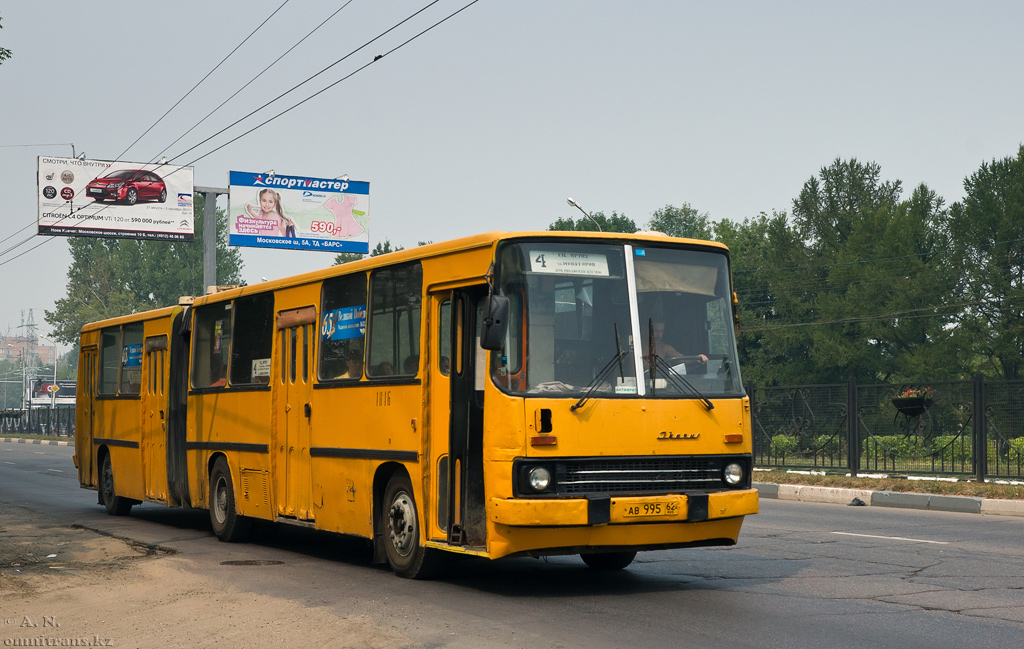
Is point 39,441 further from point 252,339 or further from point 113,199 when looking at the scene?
point 252,339

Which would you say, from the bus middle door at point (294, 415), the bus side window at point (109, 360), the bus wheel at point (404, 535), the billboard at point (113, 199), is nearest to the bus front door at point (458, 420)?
the bus wheel at point (404, 535)

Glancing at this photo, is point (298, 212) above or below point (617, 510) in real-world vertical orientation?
above

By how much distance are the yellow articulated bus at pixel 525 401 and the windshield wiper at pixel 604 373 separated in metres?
0.02

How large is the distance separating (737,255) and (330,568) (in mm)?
73345

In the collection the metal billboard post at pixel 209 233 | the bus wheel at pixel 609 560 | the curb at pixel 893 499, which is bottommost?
the curb at pixel 893 499

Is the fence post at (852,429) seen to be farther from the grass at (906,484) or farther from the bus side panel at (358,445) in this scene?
the bus side panel at (358,445)

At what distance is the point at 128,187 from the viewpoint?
4300 centimetres

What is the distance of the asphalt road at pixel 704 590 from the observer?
7.61m

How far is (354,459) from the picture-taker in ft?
36.6

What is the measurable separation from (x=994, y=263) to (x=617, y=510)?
5429 cm

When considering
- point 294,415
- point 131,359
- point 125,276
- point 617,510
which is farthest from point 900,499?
point 125,276

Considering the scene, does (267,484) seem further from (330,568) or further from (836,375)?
(836,375)

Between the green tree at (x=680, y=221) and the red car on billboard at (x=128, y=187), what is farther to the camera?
the green tree at (x=680, y=221)

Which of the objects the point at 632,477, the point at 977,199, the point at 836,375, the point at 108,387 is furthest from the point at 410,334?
the point at 836,375
